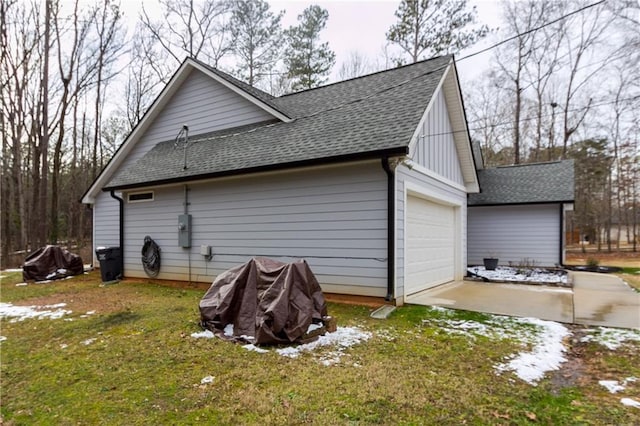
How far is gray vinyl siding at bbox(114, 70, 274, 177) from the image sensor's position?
30.6 feet

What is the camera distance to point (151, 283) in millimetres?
8766

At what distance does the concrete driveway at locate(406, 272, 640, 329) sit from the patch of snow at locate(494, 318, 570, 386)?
79 cm

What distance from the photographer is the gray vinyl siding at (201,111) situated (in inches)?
367

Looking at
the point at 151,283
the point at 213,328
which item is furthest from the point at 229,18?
the point at 213,328

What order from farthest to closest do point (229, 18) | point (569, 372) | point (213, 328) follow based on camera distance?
point (229, 18)
point (213, 328)
point (569, 372)

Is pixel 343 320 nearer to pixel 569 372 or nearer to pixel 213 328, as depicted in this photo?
pixel 213 328

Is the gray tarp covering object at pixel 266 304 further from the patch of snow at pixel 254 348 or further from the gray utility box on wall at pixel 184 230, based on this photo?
the gray utility box on wall at pixel 184 230

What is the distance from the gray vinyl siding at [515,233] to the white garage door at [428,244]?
167 inches

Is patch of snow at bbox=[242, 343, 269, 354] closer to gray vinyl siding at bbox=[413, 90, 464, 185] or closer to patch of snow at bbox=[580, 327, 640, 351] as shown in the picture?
patch of snow at bbox=[580, 327, 640, 351]

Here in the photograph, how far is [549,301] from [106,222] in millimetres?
12570

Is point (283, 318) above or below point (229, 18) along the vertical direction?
below

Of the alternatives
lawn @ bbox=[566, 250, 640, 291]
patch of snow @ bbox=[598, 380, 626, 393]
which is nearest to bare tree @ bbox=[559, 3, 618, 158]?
lawn @ bbox=[566, 250, 640, 291]

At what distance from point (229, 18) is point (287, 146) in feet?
45.2

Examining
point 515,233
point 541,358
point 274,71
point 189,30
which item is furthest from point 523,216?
point 189,30
